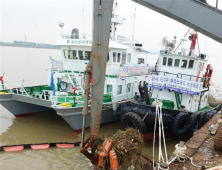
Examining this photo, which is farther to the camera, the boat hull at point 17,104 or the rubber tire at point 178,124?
the boat hull at point 17,104

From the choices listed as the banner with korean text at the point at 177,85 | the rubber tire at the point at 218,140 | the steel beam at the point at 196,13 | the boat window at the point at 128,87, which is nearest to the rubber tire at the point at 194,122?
the banner with korean text at the point at 177,85

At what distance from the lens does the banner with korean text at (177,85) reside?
9125 millimetres

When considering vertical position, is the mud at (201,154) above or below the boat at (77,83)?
below

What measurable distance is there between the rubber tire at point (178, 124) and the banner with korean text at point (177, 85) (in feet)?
4.01

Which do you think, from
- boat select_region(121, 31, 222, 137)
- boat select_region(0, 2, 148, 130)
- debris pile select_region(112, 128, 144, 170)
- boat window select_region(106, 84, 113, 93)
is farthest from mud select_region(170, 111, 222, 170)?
boat window select_region(106, 84, 113, 93)

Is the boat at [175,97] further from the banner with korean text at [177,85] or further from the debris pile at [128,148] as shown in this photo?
the debris pile at [128,148]

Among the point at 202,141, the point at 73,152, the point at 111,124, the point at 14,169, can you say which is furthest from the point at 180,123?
the point at 14,169

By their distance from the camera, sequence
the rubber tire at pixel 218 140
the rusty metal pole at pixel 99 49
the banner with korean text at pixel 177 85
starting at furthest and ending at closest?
the banner with korean text at pixel 177 85 → the rubber tire at pixel 218 140 → the rusty metal pole at pixel 99 49

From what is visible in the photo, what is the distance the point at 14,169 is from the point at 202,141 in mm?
6125

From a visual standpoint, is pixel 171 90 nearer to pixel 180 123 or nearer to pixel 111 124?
pixel 180 123

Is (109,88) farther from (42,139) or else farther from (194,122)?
(194,122)

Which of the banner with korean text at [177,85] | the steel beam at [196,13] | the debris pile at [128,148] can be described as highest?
the steel beam at [196,13]

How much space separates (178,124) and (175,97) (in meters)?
1.83

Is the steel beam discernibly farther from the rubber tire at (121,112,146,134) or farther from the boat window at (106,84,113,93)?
the boat window at (106,84,113,93)
